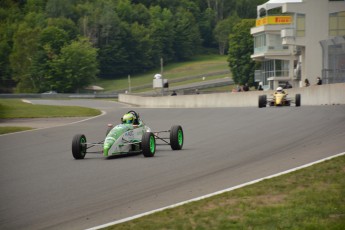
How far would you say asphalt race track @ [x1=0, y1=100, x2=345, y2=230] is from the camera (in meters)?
12.5

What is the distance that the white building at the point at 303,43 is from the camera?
58438 millimetres

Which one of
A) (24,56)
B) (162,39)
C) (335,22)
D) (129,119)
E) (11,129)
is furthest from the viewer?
(162,39)

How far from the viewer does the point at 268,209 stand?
11.4 metres

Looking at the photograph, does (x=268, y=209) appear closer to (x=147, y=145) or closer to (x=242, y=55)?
(x=147, y=145)

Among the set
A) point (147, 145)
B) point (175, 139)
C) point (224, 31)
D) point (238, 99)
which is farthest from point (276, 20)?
point (224, 31)

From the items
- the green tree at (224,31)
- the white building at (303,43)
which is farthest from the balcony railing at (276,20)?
the green tree at (224,31)

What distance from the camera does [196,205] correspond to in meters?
12.0

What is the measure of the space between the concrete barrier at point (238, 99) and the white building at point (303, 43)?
20.3 ft

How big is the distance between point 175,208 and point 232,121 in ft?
56.0

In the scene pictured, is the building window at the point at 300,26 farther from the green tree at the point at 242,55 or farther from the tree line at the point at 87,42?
the tree line at the point at 87,42

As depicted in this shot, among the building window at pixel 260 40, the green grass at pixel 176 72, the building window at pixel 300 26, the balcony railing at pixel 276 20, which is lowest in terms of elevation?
the green grass at pixel 176 72

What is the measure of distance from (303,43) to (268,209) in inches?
2728

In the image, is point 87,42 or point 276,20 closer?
point 276,20

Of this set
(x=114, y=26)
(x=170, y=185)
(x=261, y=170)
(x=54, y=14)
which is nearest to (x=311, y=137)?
(x=261, y=170)
